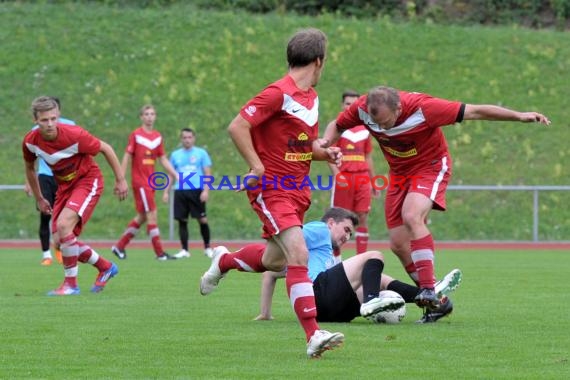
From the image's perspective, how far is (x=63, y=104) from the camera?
31719 mm

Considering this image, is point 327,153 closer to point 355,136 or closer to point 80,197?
point 80,197

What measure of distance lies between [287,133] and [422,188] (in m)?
2.15

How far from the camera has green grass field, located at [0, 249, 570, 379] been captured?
22.0 feet

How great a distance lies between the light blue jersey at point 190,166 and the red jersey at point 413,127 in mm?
9703

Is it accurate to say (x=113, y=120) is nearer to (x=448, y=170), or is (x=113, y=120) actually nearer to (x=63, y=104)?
(x=63, y=104)

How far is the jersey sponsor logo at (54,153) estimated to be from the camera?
37.8ft

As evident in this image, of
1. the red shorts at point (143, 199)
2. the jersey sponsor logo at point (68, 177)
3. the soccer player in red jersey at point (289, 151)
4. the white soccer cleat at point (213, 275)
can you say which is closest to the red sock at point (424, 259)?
the white soccer cleat at point (213, 275)

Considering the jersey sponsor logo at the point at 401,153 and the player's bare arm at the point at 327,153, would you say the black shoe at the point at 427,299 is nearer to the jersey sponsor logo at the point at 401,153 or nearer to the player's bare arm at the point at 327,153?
the jersey sponsor logo at the point at 401,153

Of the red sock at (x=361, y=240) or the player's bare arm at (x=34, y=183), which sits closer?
the player's bare arm at (x=34, y=183)

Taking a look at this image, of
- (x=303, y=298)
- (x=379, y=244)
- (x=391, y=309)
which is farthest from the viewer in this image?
(x=379, y=244)

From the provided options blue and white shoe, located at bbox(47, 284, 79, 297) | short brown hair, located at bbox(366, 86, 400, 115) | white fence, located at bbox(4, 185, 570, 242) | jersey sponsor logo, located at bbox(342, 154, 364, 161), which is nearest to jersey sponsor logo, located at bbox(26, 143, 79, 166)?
blue and white shoe, located at bbox(47, 284, 79, 297)

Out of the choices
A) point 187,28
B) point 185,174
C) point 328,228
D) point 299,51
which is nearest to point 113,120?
point 187,28

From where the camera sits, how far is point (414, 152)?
379 inches

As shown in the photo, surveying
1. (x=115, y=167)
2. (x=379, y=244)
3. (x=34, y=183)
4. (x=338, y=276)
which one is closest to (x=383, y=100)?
(x=338, y=276)
